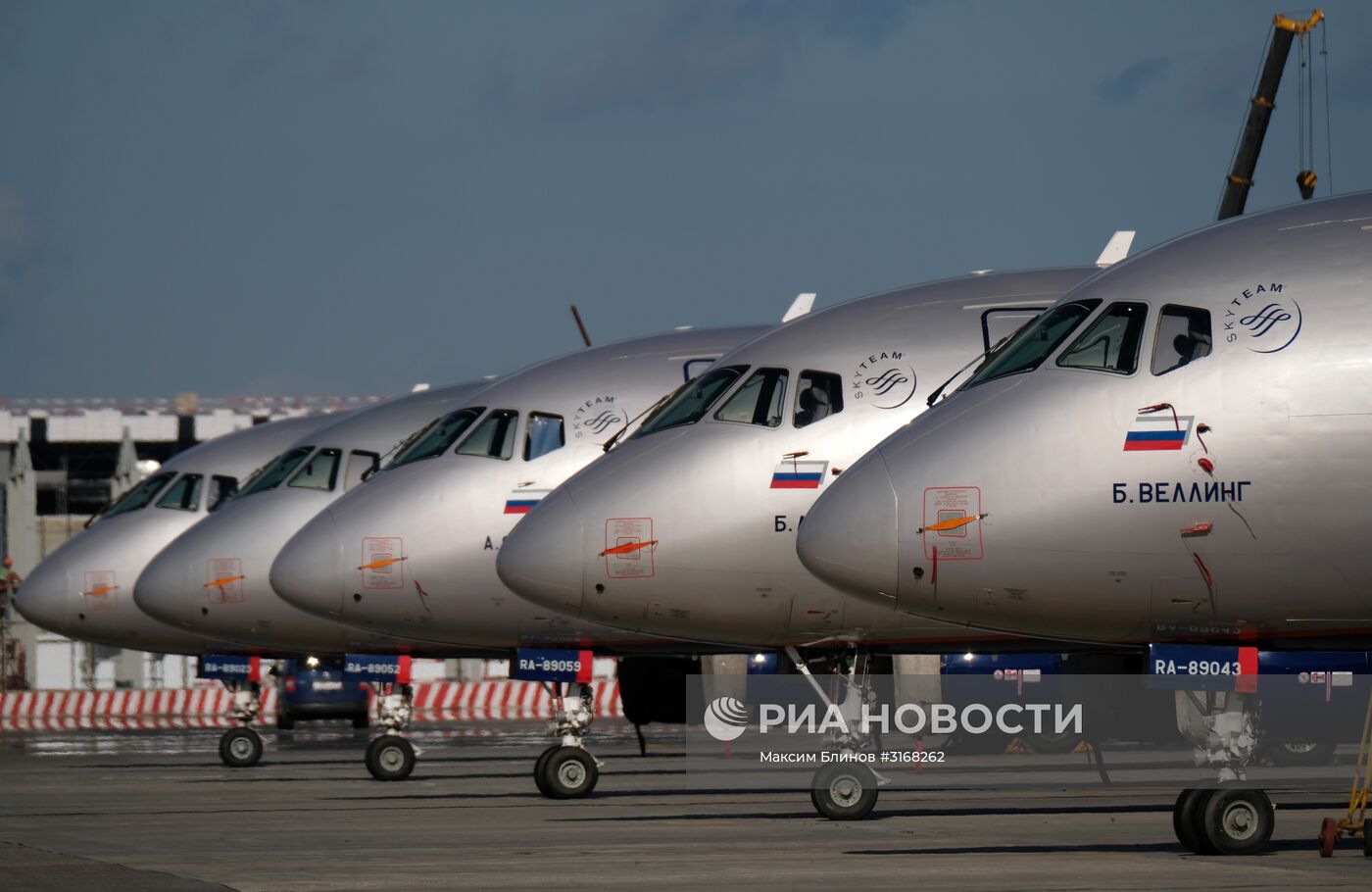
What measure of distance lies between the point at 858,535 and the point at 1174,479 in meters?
2.37

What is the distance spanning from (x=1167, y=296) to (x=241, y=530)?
56.2 feet

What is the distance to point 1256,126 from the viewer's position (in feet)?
186

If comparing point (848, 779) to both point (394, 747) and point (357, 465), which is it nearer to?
point (394, 747)

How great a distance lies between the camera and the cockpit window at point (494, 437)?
23.5 m

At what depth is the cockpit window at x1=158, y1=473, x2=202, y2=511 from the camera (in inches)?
1329

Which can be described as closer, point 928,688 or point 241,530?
point 928,688

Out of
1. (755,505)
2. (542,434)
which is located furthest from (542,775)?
(755,505)

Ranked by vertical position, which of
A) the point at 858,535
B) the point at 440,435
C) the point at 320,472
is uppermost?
the point at 320,472

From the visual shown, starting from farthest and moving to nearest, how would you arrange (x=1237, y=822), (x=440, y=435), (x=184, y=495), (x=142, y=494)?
(x=142, y=494) < (x=184, y=495) < (x=440, y=435) < (x=1237, y=822)

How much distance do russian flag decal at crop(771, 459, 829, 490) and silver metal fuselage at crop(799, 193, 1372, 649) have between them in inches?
139

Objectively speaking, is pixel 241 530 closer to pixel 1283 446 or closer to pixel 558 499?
pixel 558 499

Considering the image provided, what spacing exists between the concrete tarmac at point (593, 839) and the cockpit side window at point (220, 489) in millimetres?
6916

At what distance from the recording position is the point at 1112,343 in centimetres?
1502

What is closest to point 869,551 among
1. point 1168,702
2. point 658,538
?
point 658,538
